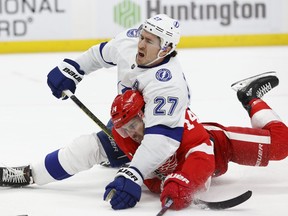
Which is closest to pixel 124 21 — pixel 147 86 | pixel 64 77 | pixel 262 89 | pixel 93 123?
pixel 93 123

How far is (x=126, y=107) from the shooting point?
319 centimetres

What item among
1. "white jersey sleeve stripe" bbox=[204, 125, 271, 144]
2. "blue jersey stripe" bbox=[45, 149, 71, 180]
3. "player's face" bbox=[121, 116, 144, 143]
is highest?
"player's face" bbox=[121, 116, 144, 143]

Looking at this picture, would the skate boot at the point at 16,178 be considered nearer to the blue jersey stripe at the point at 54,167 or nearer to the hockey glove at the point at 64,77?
the blue jersey stripe at the point at 54,167

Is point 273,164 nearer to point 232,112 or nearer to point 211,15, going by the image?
point 232,112

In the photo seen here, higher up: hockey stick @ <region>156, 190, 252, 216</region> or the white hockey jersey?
the white hockey jersey

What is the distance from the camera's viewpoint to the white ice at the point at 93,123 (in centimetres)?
326

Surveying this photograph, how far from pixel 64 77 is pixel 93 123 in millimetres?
1266

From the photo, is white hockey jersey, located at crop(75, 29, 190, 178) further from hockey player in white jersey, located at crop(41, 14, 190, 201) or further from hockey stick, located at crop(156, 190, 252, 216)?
hockey stick, located at crop(156, 190, 252, 216)

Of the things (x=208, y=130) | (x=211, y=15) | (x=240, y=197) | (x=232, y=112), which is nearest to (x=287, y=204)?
(x=240, y=197)

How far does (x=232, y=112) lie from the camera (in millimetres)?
5102

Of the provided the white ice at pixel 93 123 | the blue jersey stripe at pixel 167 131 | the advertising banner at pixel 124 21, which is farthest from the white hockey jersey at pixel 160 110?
the advertising banner at pixel 124 21

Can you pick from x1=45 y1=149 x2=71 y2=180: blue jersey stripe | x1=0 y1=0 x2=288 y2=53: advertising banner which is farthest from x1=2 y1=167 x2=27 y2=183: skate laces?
x1=0 y1=0 x2=288 y2=53: advertising banner

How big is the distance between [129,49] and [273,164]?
3.04ft

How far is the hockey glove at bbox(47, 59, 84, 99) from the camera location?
145 inches
